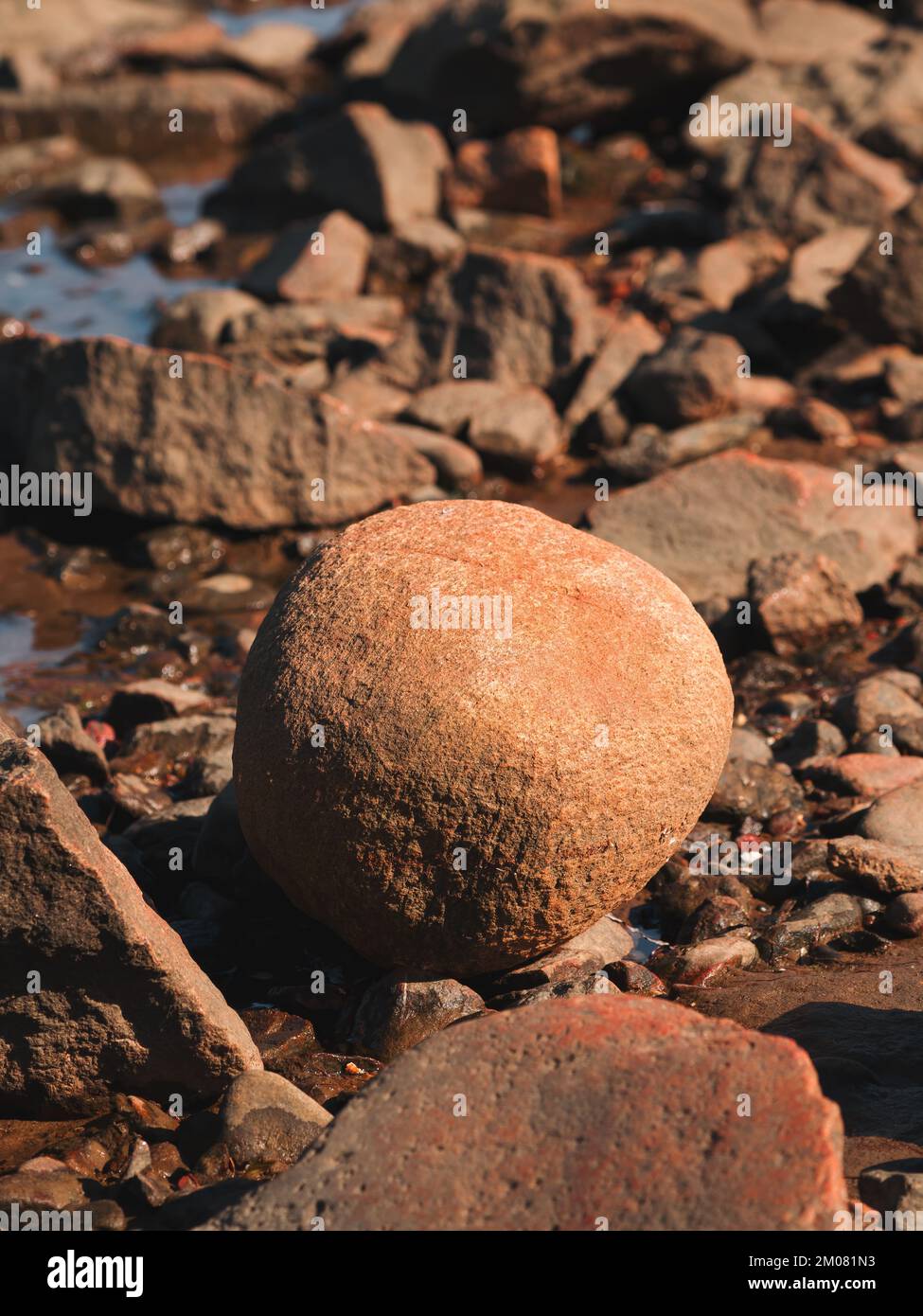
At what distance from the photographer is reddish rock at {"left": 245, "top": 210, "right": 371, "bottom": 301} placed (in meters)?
14.0

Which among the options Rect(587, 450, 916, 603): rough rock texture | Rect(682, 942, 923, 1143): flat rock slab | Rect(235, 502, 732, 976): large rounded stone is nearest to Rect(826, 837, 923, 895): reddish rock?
Rect(682, 942, 923, 1143): flat rock slab

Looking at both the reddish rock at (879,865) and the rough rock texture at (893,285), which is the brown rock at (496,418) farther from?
the reddish rock at (879,865)

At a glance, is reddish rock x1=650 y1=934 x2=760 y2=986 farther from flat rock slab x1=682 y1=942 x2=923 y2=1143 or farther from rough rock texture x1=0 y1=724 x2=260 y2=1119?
rough rock texture x1=0 y1=724 x2=260 y2=1119

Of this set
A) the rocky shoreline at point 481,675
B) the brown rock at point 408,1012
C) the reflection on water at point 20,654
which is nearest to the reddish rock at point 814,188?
the rocky shoreline at point 481,675

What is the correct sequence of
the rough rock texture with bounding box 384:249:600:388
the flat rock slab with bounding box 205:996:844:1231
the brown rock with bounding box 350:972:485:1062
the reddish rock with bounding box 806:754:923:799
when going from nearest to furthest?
the flat rock slab with bounding box 205:996:844:1231 → the brown rock with bounding box 350:972:485:1062 → the reddish rock with bounding box 806:754:923:799 → the rough rock texture with bounding box 384:249:600:388

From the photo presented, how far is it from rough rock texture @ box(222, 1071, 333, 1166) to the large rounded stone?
2.46 feet

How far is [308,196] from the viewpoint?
16.2 meters

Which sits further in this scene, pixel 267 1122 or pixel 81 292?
pixel 81 292

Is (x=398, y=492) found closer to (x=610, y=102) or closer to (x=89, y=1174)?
(x=89, y=1174)

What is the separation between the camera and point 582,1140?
4.18 meters

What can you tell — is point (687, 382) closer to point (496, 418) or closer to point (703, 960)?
point (496, 418)

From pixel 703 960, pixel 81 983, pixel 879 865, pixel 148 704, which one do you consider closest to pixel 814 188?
pixel 148 704

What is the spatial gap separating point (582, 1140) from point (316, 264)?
11.2m

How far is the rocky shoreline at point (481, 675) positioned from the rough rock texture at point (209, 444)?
3cm
